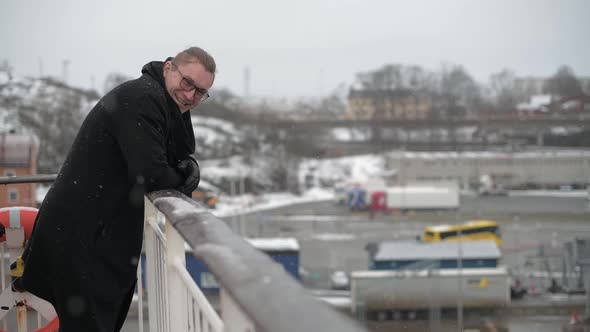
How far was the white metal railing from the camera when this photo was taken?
3.52 ft

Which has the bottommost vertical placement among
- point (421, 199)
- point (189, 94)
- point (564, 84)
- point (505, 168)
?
point (421, 199)

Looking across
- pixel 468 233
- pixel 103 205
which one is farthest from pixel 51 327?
pixel 468 233

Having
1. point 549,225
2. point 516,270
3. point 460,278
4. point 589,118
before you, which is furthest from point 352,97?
point 460,278

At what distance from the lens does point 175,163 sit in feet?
4.96

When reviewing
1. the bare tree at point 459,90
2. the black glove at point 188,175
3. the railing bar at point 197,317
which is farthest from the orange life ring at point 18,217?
the bare tree at point 459,90

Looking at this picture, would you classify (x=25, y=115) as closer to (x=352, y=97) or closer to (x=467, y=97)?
(x=352, y=97)

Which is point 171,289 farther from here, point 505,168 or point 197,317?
point 505,168

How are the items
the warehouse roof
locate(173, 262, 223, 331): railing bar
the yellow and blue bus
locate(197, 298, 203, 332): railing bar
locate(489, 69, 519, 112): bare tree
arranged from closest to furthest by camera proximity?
locate(173, 262, 223, 331): railing bar → locate(197, 298, 203, 332): railing bar → the warehouse roof → the yellow and blue bus → locate(489, 69, 519, 112): bare tree

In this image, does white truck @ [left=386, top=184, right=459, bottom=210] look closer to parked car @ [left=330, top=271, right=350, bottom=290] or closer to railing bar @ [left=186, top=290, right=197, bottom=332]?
parked car @ [left=330, top=271, right=350, bottom=290]

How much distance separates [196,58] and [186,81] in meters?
0.05

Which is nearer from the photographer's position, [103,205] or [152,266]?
[103,205]

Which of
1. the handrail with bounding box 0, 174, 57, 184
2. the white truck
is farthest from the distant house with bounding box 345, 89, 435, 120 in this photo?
the handrail with bounding box 0, 174, 57, 184

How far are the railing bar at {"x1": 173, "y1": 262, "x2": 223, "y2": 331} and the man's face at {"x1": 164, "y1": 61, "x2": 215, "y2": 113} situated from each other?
375 mm

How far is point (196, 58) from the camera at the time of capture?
4.62ft
